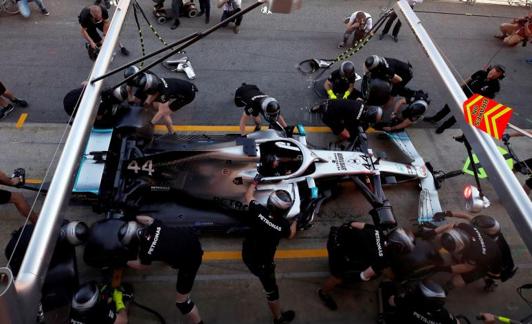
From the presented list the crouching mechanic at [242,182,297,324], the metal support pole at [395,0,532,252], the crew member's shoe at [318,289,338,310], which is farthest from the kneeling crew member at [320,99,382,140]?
the crew member's shoe at [318,289,338,310]

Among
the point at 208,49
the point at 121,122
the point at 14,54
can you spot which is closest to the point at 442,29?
the point at 208,49

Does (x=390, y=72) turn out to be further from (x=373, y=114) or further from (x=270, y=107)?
(x=270, y=107)

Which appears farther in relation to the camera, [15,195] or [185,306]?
[15,195]

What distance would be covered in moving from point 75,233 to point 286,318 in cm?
274

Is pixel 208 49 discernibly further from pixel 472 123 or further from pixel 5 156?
pixel 472 123

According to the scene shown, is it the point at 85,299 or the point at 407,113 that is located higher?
the point at 407,113

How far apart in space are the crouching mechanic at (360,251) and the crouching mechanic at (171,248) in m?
1.74

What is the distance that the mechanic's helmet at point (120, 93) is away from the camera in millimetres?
5668

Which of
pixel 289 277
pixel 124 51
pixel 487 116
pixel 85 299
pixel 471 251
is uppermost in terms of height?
pixel 487 116

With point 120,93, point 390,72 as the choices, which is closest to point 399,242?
point 390,72

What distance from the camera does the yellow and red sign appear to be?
3.29 m

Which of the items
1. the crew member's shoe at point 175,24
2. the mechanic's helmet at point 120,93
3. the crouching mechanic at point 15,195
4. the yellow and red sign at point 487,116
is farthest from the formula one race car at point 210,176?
the crew member's shoe at point 175,24

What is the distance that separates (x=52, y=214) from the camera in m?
2.37

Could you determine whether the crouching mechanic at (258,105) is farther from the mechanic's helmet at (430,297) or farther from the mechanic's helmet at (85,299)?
the mechanic's helmet at (85,299)
